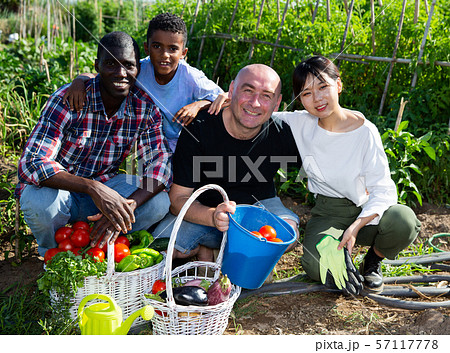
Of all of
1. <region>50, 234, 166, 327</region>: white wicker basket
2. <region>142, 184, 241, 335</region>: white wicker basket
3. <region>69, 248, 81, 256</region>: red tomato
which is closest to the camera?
<region>142, 184, 241, 335</region>: white wicker basket

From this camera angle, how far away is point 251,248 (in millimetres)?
2049

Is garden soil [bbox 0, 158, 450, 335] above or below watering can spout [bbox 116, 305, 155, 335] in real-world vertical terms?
below

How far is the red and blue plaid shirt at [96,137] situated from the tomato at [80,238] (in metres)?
0.34

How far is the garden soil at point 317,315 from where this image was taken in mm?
2137

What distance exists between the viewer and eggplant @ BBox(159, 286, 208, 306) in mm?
1928

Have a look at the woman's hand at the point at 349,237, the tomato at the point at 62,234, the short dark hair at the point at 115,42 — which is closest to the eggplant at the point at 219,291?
the woman's hand at the point at 349,237

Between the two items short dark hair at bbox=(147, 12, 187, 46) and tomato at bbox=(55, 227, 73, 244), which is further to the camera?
short dark hair at bbox=(147, 12, 187, 46)

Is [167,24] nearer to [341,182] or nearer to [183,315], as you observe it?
[341,182]

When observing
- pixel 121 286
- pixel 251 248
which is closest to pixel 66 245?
pixel 121 286

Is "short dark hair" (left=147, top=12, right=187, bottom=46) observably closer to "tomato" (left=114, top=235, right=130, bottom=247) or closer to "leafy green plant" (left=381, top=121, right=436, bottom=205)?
"tomato" (left=114, top=235, right=130, bottom=247)

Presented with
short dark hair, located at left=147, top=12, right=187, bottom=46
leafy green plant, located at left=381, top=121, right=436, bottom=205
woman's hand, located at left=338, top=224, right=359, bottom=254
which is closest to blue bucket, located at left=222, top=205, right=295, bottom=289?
woman's hand, located at left=338, top=224, right=359, bottom=254

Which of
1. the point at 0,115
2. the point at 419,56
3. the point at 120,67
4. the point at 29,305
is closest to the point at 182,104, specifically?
the point at 120,67

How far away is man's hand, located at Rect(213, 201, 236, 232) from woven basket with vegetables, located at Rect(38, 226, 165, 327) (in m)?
0.34
